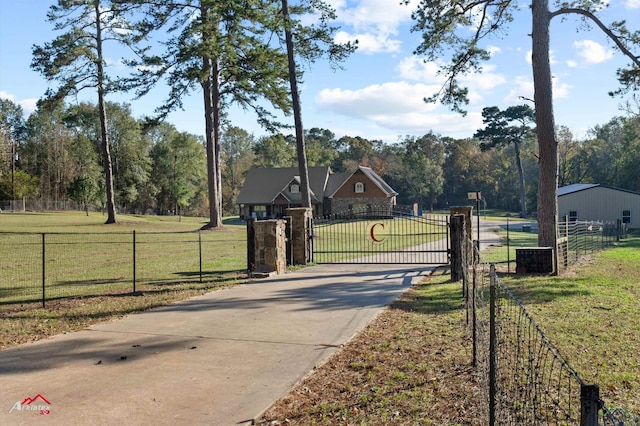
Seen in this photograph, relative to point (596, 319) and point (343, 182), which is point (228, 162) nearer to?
point (343, 182)

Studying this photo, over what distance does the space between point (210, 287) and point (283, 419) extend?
7.40m

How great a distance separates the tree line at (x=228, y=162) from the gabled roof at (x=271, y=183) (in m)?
3.55

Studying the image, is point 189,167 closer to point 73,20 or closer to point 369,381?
point 73,20

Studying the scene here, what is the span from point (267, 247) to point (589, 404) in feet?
38.0

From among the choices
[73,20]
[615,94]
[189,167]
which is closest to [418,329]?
[615,94]

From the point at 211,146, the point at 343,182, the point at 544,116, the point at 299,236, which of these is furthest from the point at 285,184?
the point at 544,116

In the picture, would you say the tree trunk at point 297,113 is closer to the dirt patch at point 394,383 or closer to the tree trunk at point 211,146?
the tree trunk at point 211,146

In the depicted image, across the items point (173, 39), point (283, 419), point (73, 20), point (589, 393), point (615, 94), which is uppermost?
point (73, 20)

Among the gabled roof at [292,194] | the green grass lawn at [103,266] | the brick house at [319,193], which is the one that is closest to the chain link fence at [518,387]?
the green grass lawn at [103,266]

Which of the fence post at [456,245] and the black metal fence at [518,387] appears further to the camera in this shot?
the fence post at [456,245]

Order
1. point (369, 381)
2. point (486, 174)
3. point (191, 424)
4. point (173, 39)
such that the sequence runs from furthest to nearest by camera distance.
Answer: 1. point (486, 174)
2. point (173, 39)
3. point (369, 381)
4. point (191, 424)

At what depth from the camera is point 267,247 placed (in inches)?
529

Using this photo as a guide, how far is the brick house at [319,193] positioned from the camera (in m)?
56.0

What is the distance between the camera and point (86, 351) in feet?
21.1
